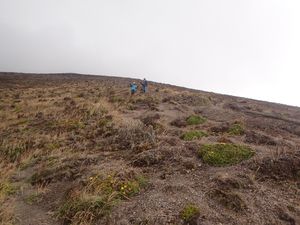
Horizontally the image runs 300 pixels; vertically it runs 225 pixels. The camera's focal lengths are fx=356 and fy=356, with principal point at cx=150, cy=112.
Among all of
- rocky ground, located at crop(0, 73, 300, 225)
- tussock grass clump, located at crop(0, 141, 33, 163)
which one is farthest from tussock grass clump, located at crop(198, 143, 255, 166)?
tussock grass clump, located at crop(0, 141, 33, 163)

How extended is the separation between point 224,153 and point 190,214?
149 inches

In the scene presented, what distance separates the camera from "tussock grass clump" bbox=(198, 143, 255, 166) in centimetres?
1070

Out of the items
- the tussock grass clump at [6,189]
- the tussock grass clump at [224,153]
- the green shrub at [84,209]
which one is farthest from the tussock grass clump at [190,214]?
the tussock grass clump at [6,189]

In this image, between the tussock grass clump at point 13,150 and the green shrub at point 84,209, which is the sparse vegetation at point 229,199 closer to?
the green shrub at point 84,209

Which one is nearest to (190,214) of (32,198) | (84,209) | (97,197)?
(97,197)

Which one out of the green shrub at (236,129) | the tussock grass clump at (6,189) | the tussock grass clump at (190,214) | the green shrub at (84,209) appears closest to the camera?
the tussock grass clump at (190,214)

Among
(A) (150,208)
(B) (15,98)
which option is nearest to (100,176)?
(A) (150,208)

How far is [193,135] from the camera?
13.6m

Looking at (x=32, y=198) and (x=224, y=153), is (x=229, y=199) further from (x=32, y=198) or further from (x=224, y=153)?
(x=32, y=198)

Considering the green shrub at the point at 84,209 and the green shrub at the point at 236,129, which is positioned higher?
the green shrub at the point at 236,129

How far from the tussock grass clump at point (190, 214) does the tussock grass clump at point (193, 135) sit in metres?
5.44

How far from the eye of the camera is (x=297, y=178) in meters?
9.80

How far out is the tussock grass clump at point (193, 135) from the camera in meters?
13.4

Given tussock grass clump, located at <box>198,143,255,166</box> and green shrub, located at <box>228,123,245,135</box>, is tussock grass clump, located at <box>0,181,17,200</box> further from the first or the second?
green shrub, located at <box>228,123,245,135</box>
